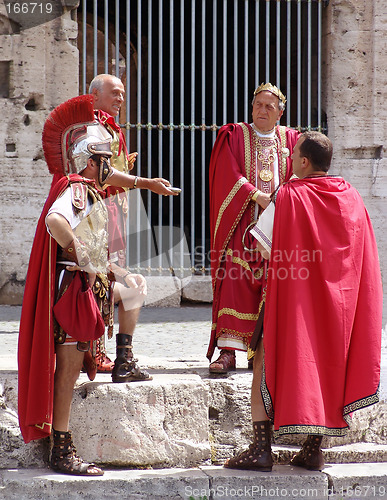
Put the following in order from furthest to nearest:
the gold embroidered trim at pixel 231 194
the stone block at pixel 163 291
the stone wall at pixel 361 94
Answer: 1. the stone wall at pixel 361 94
2. the stone block at pixel 163 291
3. the gold embroidered trim at pixel 231 194

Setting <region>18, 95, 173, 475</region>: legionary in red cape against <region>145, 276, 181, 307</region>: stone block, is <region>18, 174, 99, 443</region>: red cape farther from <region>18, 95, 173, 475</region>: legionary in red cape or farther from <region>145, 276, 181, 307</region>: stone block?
<region>145, 276, 181, 307</region>: stone block

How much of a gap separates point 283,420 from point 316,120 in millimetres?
5916

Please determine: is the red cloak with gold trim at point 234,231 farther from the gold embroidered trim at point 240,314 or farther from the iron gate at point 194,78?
the iron gate at point 194,78

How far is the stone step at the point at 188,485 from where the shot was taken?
3.34 meters

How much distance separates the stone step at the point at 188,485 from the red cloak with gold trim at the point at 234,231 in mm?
925

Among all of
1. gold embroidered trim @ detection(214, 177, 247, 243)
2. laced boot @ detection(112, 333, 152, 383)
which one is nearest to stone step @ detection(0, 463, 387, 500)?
laced boot @ detection(112, 333, 152, 383)

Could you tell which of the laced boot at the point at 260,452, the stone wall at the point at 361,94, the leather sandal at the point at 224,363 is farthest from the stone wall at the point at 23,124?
the laced boot at the point at 260,452

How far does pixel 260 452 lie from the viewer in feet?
11.5

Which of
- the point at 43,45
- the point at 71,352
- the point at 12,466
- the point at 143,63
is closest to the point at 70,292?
the point at 71,352

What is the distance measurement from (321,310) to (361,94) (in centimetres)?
545

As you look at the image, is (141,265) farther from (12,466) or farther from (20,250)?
(12,466)

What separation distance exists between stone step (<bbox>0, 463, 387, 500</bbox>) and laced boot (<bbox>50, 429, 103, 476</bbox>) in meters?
0.03

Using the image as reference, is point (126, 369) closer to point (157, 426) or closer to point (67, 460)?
point (157, 426)

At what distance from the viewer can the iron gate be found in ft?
26.5
